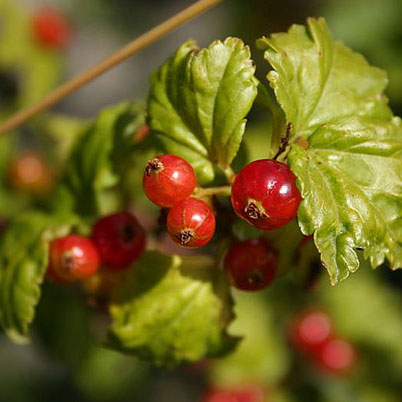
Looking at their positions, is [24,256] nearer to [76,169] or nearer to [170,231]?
[76,169]

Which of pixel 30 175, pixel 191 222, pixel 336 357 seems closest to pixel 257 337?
pixel 336 357

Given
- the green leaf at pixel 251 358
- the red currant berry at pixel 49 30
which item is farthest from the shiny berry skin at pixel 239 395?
the red currant berry at pixel 49 30

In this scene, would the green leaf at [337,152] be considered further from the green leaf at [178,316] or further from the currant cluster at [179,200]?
the green leaf at [178,316]

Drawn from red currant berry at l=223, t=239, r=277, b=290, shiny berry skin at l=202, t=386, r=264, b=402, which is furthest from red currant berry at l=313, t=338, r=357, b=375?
red currant berry at l=223, t=239, r=277, b=290

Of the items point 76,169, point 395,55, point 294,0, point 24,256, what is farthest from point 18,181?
point 294,0

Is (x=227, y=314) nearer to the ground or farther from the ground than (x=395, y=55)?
farther from the ground

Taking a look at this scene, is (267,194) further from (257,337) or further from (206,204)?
(257,337)
